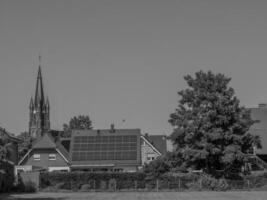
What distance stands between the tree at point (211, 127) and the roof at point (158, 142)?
34002 millimetres

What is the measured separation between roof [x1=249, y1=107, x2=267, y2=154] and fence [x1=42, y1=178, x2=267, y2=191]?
57.3ft

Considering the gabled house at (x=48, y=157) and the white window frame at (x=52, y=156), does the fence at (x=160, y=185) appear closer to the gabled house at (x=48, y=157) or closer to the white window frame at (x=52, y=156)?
the gabled house at (x=48, y=157)

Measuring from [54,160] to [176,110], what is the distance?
30838mm

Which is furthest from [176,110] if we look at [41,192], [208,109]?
[41,192]

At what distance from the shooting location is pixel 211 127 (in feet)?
193

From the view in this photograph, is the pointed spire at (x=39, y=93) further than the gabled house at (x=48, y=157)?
Yes

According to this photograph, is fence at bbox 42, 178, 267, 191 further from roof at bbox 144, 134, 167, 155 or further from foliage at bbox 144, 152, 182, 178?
roof at bbox 144, 134, 167, 155

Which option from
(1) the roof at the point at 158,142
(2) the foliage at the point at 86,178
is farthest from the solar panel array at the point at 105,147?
(2) the foliage at the point at 86,178

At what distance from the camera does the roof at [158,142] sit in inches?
3751

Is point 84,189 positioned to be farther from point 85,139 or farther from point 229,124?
point 85,139

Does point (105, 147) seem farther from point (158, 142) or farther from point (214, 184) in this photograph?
point (214, 184)

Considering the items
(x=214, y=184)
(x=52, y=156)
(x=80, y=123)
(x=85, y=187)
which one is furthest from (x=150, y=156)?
(x=80, y=123)

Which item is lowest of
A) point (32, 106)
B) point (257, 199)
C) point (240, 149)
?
point (257, 199)

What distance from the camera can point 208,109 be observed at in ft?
196
